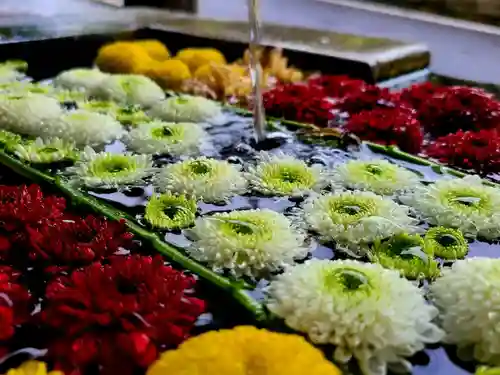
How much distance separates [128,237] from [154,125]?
456mm

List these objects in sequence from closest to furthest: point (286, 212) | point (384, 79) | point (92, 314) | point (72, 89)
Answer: point (92, 314)
point (286, 212)
point (72, 89)
point (384, 79)

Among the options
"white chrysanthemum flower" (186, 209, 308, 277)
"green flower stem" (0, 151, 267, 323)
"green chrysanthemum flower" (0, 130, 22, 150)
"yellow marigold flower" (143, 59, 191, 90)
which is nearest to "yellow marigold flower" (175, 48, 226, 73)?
"yellow marigold flower" (143, 59, 191, 90)

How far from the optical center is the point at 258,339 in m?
0.64

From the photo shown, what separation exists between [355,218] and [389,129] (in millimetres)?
434

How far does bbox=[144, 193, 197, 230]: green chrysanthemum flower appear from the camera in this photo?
0.94m

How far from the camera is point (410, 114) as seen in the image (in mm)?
1396

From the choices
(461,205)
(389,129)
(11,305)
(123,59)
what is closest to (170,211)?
(11,305)

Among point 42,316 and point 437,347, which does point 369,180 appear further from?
point 42,316

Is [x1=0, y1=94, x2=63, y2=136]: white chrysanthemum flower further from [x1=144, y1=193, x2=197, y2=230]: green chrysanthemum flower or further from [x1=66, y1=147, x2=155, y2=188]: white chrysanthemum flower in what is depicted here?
[x1=144, y1=193, x2=197, y2=230]: green chrysanthemum flower

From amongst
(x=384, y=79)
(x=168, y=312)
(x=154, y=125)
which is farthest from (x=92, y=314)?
(x=384, y=79)

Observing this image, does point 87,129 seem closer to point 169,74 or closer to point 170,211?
point 170,211

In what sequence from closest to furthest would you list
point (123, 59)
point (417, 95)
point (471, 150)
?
point (471, 150)
point (417, 95)
point (123, 59)

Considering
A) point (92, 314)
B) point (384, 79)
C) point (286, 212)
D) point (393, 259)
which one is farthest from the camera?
point (384, 79)

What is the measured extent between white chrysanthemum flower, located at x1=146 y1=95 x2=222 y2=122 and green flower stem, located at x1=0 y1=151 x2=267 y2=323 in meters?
0.34
